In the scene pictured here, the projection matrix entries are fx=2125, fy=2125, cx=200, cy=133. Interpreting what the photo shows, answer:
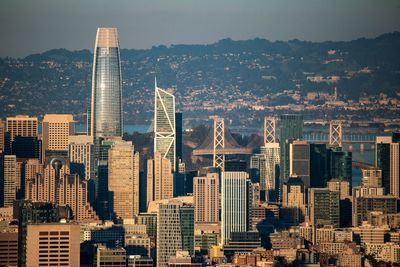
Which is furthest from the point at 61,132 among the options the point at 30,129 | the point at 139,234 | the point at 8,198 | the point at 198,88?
the point at 139,234

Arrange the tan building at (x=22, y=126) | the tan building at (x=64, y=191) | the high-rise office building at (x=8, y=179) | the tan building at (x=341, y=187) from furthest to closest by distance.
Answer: the tan building at (x=22, y=126), the tan building at (x=341, y=187), the high-rise office building at (x=8, y=179), the tan building at (x=64, y=191)

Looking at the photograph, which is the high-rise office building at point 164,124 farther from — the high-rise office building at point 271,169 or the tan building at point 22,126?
the tan building at point 22,126

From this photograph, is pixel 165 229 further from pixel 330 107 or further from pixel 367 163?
pixel 330 107

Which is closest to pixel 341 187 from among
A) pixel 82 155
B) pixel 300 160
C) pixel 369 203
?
pixel 369 203

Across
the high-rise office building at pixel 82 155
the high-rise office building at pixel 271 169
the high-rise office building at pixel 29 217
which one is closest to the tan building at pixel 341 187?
the high-rise office building at pixel 271 169

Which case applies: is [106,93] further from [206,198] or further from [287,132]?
[206,198]

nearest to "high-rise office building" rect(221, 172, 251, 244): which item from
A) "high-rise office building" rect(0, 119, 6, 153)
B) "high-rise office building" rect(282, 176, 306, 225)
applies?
"high-rise office building" rect(282, 176, 306, 225)
